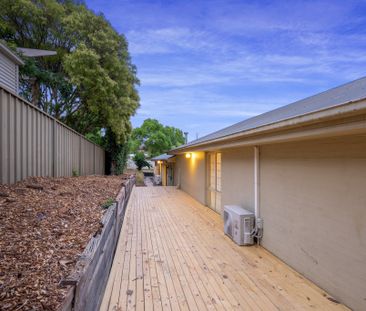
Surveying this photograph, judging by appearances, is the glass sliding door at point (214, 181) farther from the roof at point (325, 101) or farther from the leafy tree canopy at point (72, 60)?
the leafy tree canopy at point (72, 60)

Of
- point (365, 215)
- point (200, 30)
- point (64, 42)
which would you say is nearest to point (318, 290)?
point (365, 215)

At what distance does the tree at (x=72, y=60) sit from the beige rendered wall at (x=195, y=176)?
467 cm

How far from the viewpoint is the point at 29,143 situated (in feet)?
14.9

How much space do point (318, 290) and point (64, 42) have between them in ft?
51.8

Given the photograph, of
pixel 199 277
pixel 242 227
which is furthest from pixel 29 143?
pixel 242 227

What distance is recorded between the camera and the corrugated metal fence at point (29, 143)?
3688 millimetres

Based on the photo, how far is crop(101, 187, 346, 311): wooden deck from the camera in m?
2.56

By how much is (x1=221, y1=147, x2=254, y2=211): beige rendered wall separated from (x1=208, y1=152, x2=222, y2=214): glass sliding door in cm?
65

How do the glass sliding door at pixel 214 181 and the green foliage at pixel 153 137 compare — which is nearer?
the glass sliding door at pixel 214 181

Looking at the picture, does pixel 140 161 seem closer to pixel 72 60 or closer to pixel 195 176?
pixel 72 60

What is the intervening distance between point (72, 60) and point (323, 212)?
12149 millimetres

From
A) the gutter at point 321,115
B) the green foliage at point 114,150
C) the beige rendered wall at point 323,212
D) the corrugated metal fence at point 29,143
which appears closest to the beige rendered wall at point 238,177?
the beige rendered wall at point 323,212

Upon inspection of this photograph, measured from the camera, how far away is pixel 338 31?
26.1 feet

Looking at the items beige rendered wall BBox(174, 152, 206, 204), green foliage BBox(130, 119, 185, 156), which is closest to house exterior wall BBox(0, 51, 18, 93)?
beige rendered wall BBox(174, 152, 206, 204)
